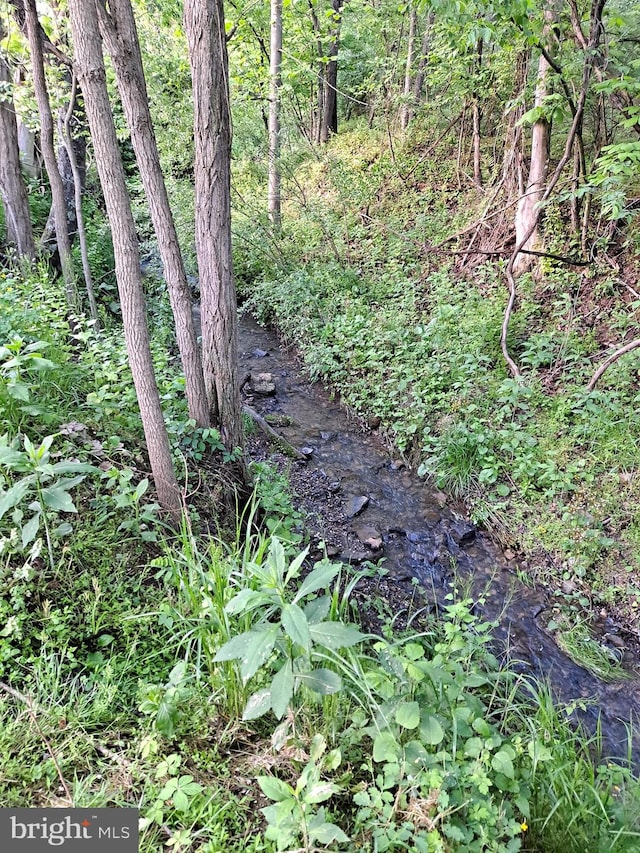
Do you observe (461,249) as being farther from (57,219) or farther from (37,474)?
(37,474)

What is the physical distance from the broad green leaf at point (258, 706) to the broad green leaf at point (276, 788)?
17cm

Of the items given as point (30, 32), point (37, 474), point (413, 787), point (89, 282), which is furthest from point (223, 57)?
point (413, 787)

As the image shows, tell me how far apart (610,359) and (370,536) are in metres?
2.61

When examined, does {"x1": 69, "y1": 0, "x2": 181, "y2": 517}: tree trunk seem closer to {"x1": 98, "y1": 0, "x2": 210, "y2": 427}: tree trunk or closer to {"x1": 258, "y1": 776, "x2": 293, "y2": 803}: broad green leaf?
{"x1": 98, "y1": 0, "x2": 210, "y2": 427}: tree trunk

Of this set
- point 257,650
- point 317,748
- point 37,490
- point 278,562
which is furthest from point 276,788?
point 37,490

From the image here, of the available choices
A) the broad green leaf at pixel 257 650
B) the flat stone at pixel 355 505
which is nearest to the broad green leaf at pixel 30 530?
the broad green leaf at pixel 257 650

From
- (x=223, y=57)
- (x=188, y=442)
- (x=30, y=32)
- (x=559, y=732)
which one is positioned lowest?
(x=559, y=732)

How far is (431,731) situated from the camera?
144 cm

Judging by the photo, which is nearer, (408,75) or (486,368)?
(486,368)

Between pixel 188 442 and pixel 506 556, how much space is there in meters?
2.62

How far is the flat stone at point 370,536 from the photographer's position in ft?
12.3

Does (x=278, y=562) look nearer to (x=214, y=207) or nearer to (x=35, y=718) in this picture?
(x=35, y=718)

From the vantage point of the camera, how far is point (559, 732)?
2.10 metres

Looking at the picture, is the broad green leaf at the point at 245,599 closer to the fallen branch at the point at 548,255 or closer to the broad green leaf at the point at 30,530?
the broad green leaf at the point at 30,530
